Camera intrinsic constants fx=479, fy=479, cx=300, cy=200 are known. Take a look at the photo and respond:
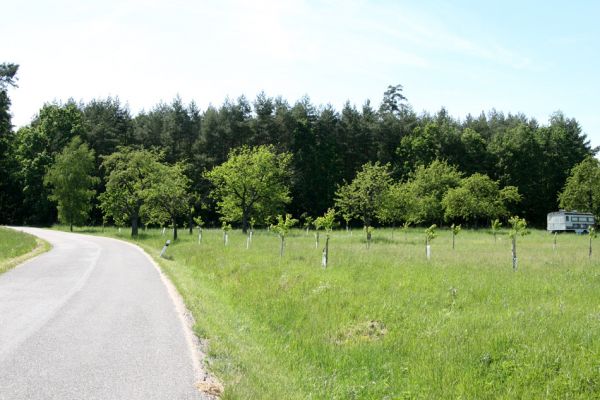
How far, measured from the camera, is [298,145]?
2761 inches

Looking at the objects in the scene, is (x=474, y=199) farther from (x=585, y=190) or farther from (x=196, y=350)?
(x=196, y=350)

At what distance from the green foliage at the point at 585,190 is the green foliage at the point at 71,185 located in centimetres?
6252

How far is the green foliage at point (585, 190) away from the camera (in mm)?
63969

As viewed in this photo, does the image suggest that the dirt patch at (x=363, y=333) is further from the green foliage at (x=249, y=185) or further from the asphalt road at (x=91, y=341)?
the green foliage at (x=249, y=185)

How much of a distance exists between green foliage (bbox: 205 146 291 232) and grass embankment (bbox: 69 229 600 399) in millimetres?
33606

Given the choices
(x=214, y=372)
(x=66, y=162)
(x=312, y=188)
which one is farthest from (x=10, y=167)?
(x=214, y=372)

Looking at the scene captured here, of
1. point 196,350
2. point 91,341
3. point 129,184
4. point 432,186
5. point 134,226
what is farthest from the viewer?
point 432,186

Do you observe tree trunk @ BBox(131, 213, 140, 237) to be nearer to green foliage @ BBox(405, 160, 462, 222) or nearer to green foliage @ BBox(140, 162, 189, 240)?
green foliage @ BBox(140, 162, 189, 240)

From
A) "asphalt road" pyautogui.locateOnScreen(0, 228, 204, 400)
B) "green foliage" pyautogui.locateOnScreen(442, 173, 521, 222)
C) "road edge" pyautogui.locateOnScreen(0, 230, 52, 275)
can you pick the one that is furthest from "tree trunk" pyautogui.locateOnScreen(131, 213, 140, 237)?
"green foliage" pyautogui.locateOnScreen(442, 173, 521, 222)

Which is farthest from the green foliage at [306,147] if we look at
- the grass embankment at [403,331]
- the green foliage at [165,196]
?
the grass embankment at [403,331]

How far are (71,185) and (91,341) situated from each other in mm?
53808

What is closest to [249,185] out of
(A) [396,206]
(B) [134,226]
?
(B) [134,226]

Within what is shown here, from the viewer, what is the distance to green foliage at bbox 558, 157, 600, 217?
64.0m

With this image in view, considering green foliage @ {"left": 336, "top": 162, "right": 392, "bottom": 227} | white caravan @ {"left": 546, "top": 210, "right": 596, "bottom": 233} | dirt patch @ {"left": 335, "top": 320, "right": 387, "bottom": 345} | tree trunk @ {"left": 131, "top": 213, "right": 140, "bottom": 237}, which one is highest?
green foliage @ {"left": 336, "top": 162, "right": 392, "bottom": 227}
